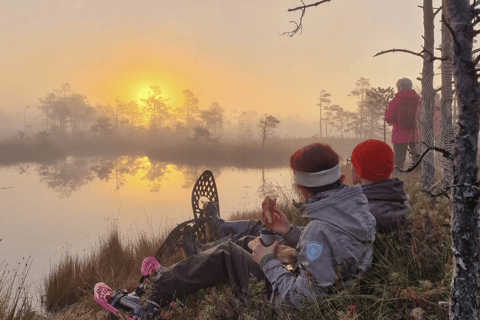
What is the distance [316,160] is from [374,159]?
42.8 inches

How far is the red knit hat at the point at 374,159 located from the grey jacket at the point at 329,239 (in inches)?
36.1

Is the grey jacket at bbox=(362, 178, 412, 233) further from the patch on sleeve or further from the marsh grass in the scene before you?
the patch on sleeve

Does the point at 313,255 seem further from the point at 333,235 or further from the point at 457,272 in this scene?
the point at 457,272

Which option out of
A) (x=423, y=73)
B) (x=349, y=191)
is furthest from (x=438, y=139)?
(x=349, y=191)

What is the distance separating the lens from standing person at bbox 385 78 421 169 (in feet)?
26.4

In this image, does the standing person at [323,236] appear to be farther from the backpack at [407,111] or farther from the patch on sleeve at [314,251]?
the backpack at [407,111]

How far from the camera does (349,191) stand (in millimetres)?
2215

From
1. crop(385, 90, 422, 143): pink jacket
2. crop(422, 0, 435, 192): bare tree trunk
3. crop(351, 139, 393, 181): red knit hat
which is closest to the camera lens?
crop(351, 139, 393, 181): red knit hat

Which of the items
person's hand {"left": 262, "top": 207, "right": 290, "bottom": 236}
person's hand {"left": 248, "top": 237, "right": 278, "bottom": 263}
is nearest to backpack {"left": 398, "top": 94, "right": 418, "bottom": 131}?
person's hand {"left": 262, "top": 207, "right": 290, "bottom": 236}

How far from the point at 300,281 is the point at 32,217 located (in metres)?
15.3

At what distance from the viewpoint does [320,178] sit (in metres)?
2.25

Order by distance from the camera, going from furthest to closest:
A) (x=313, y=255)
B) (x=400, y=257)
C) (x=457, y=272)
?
1. (x=400, y=257)
2. (x=313, y=255)
3. (x=457, y=272)

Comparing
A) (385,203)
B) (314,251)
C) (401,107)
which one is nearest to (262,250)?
(314,251)

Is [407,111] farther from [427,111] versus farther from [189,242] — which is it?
[189,242]
